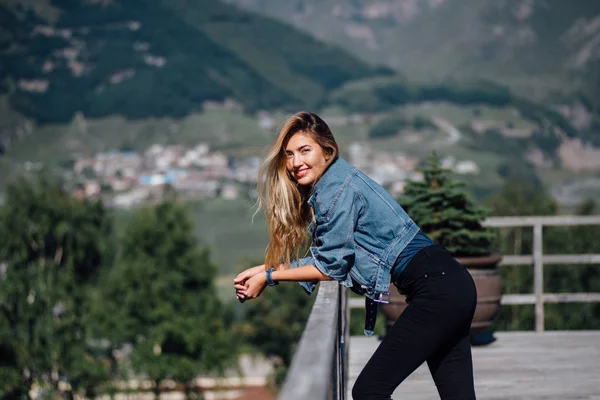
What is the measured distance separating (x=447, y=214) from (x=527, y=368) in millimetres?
1166

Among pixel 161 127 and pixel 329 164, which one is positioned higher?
pixel 161 127

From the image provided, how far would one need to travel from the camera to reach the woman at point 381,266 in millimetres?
2658

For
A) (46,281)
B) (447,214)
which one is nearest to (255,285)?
(447,214)

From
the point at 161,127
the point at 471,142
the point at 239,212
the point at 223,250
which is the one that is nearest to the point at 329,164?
the point at 223,250

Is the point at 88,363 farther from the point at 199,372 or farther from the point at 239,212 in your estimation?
the point at 239,212

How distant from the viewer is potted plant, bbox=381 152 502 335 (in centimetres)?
552

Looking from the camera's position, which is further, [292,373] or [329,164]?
[329,164]

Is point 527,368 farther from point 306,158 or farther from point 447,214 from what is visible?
point 306,158

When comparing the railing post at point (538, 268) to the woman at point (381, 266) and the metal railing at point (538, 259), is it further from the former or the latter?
the woman at point (381, 266)

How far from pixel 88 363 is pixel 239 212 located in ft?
337

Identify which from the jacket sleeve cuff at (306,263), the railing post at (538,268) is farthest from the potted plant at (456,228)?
the jacket sleeve cuff at (306,263)

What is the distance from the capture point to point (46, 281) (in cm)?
4041

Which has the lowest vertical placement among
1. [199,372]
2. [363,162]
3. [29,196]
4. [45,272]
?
[199,372]

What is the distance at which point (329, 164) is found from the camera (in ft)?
Answer: 9.26
